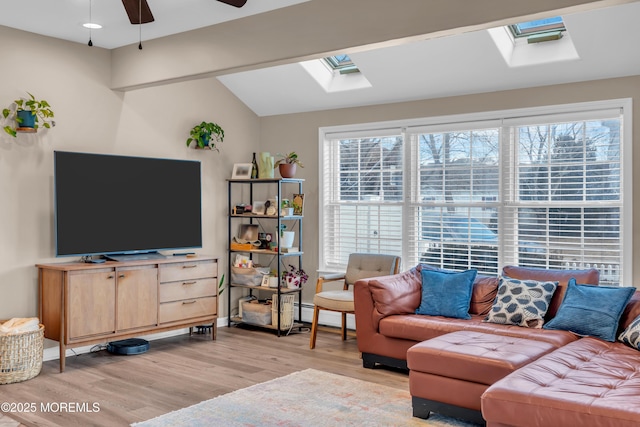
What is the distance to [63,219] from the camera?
496 centimetres

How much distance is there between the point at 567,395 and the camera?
9.42ft

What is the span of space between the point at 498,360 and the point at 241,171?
12.2ft

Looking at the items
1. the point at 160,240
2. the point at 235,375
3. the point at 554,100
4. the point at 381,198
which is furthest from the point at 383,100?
the point at 235,375

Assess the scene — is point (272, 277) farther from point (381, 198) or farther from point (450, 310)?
point (450, 310)

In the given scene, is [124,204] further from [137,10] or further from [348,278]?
[348,278]

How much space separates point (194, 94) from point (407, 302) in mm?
3014

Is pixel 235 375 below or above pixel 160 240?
below

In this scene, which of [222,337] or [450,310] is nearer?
[450,310]

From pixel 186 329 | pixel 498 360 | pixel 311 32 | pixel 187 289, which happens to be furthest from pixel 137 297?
pixel 498 360

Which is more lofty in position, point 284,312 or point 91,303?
point 91,303

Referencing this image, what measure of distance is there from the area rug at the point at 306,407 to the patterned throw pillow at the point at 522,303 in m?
0.96

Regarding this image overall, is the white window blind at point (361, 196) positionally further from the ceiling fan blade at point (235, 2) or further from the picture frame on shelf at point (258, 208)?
the ceiling fan blade at point (235, 2)

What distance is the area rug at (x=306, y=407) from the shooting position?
3.62 meters

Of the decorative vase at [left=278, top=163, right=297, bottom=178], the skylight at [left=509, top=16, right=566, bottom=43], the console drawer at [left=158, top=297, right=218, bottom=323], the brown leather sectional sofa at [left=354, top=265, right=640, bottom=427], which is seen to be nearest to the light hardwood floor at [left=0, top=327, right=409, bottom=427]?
the console drawer at [left=158, top=297, right=218, bottom=323]
